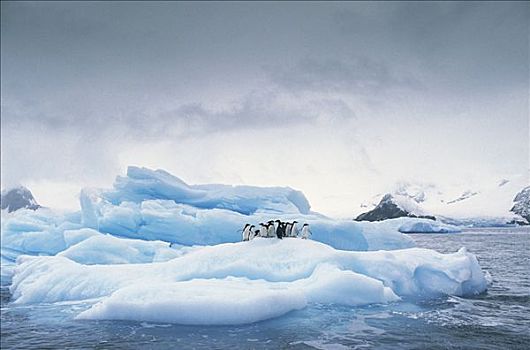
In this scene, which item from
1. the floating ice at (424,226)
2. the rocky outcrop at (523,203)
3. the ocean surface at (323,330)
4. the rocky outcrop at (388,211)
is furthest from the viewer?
the rocky outcrop at (388,211)

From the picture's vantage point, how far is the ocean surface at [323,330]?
6621 millimetres

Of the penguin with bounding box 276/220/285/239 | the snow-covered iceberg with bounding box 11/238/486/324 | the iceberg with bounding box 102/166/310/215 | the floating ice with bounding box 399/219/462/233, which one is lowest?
the snow-covered iceberg with bounding box 11/238/486/324

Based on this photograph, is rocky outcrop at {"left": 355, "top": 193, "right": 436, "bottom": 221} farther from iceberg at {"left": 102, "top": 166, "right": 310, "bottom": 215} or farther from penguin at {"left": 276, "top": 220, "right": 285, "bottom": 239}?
penguin at {"left": 276, "top": 220, "right": 285, "bottom": 239}

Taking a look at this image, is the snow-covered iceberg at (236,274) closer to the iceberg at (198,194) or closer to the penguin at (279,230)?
the penguin at (279,230)

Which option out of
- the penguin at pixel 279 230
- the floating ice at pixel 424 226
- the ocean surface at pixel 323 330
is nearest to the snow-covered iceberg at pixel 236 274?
the ocean surface at pixel 323 330

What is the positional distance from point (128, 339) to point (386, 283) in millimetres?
6145

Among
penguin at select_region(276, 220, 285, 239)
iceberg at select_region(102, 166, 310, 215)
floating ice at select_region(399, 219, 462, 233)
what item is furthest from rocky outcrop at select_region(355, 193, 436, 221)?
penguin at select_region(276, 220, 285, 239)

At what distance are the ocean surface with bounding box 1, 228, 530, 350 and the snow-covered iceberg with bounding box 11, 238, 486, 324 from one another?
1.02 ft

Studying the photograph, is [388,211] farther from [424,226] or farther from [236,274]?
[236,274]

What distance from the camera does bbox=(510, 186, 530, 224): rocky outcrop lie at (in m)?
9.89

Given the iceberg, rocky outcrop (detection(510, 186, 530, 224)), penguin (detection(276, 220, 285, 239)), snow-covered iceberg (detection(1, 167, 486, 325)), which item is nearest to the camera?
snow-covered iceberg (detection(1, 167, 486, 325))

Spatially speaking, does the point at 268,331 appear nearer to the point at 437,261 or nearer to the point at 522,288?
the point at 437,261

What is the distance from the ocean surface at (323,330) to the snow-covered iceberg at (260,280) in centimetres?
31

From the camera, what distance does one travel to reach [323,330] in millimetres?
7402
